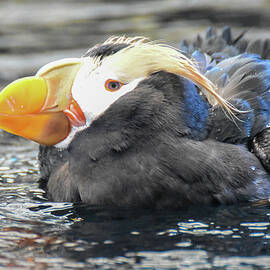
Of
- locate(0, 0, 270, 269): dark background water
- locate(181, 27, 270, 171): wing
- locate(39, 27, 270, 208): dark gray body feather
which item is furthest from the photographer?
locate(181, 27, 270, 171): wing

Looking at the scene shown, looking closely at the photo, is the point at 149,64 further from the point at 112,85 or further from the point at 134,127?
the point at 134,127

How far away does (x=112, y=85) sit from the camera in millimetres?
6672

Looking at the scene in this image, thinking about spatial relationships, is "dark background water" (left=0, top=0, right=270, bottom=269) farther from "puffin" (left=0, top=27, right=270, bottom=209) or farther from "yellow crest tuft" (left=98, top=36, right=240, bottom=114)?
"yellow crest tuft" (left=98, top=36, right=240, bottom=114)

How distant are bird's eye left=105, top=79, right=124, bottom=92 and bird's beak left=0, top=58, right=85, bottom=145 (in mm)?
315

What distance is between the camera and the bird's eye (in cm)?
665

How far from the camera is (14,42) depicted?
1430 centimetres

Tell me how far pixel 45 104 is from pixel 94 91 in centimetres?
46

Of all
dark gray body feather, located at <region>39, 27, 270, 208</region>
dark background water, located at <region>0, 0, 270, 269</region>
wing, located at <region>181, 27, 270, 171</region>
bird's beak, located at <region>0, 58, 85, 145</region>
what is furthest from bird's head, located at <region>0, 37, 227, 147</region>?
dark background water, located at <region>0, 0, 270, 269</region>

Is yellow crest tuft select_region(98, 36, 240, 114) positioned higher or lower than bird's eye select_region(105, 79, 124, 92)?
higher

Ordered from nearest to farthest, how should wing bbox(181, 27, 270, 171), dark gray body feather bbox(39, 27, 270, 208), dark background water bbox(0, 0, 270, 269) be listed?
1. dark background water bbox(0, 0, 270, 269)
2. dark gray body feather bbox(39, 27, 270, 208)
3. wing bbox(181, 27, 270, 171)

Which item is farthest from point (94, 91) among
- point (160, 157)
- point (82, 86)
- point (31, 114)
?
point (160, 157)

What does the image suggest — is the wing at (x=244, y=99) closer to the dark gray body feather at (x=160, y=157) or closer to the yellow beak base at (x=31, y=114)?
the dark gray body feather at (x=160, y=157)

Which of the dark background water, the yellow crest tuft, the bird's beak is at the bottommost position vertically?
the dark background water

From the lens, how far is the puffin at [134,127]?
657 cm
